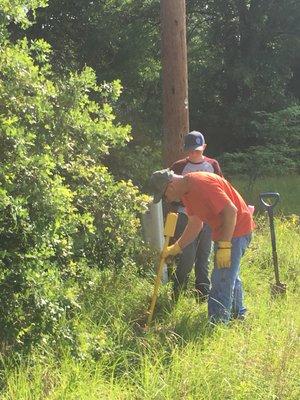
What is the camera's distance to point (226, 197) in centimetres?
432

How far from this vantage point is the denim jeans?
5496mm

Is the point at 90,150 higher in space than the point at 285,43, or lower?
lower

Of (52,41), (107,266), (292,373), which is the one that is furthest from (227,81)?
(292,373)

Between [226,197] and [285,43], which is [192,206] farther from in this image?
[285,43]

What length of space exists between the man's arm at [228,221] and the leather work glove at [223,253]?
39 millimetres

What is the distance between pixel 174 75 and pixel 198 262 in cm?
247

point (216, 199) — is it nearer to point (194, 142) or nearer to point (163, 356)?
point (194, 142)

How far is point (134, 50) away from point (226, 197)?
9906 millimetres

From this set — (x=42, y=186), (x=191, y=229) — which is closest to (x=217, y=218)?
(x=191, y=229)

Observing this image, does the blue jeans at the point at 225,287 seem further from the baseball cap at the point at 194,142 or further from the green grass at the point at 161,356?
the baseball cap at the point at 194,142

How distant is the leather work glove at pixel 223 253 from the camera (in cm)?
438

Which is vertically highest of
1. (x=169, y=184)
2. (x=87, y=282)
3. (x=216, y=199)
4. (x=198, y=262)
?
(x=169, y=184)

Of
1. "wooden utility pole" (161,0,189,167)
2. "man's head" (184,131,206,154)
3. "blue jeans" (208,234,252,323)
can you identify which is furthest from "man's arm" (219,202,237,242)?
"wooden utility pole" (161,0,189,167)

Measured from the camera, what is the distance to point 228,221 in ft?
14.2
